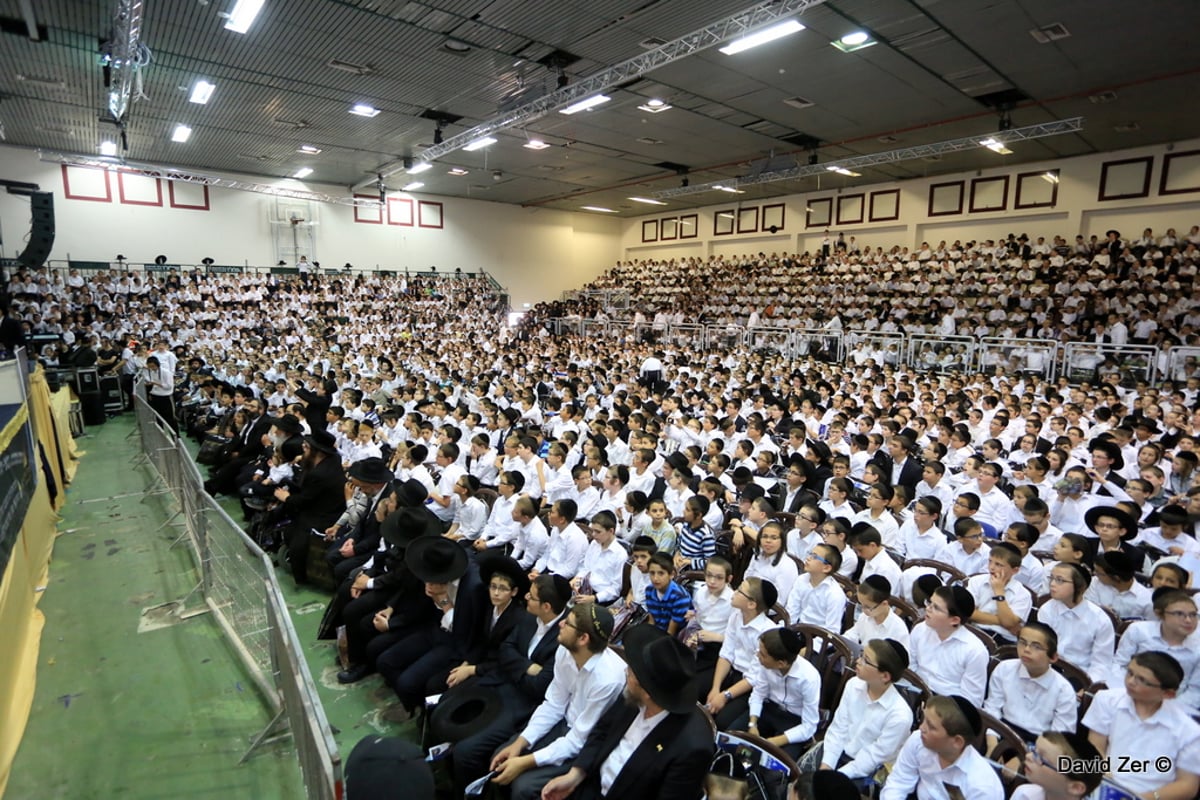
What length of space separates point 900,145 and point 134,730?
60.7 ft

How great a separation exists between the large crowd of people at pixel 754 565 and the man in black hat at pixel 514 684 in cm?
1

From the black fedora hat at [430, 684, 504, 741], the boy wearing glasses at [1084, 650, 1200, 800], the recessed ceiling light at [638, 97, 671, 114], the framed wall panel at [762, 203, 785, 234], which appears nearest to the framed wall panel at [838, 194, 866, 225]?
the framed wall panel at [762, 203, 785, 234]

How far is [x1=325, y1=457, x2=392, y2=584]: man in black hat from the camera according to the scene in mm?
5160

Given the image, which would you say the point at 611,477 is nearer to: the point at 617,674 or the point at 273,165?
the point at 617,674

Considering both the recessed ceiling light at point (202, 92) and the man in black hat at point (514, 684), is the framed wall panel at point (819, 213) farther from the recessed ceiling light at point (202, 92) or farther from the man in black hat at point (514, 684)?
the man in black hat at point (514, 684)

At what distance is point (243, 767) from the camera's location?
350 centimetres

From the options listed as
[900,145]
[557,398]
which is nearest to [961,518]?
[557,398]

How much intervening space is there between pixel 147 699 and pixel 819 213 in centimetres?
2375

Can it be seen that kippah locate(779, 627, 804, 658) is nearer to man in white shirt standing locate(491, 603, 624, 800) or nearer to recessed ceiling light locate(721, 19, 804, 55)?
man in white shirt standing locate(491, 603, 624, 800)

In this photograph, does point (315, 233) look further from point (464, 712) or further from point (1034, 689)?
point (1034, 689)

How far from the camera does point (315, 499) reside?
5695 millimetres

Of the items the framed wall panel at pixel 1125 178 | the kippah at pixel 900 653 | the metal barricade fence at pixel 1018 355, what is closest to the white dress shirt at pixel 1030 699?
the kippah at pixel 900 653

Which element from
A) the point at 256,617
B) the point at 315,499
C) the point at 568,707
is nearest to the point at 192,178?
the point at 315,499

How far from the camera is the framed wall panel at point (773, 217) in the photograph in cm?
2403
